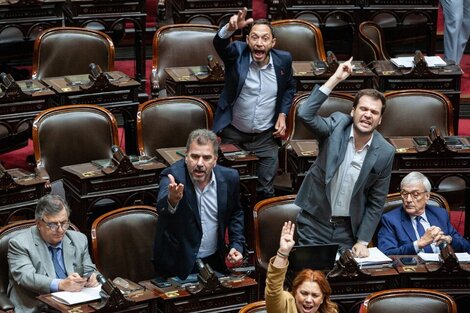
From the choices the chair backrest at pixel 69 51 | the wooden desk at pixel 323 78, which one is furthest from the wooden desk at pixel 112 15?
the wooden desk at pixel 323 78

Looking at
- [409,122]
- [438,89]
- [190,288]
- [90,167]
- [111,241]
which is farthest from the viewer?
[438,89]

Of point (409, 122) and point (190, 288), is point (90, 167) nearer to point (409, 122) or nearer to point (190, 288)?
point (190, 288)

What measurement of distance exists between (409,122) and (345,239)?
4.26 feet

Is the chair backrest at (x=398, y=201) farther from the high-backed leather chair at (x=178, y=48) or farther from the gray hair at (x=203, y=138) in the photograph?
the high-backed leather chair at (x=178, y=48)

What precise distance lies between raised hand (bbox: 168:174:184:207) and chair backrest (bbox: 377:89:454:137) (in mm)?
1723

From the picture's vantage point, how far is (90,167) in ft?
19.0

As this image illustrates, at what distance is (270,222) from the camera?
5.43 m

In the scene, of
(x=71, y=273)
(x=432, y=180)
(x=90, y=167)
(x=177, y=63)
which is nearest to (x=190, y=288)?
(x=71, y=273)

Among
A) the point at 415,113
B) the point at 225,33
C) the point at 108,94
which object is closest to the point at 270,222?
the point at 225,33

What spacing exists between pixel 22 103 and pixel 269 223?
5.08 feet

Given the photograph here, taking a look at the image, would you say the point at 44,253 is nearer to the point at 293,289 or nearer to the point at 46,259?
the point at 46,259

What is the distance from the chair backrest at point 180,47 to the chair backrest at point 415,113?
114 centimetres

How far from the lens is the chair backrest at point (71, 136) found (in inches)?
235

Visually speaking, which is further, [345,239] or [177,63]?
[177,63]
